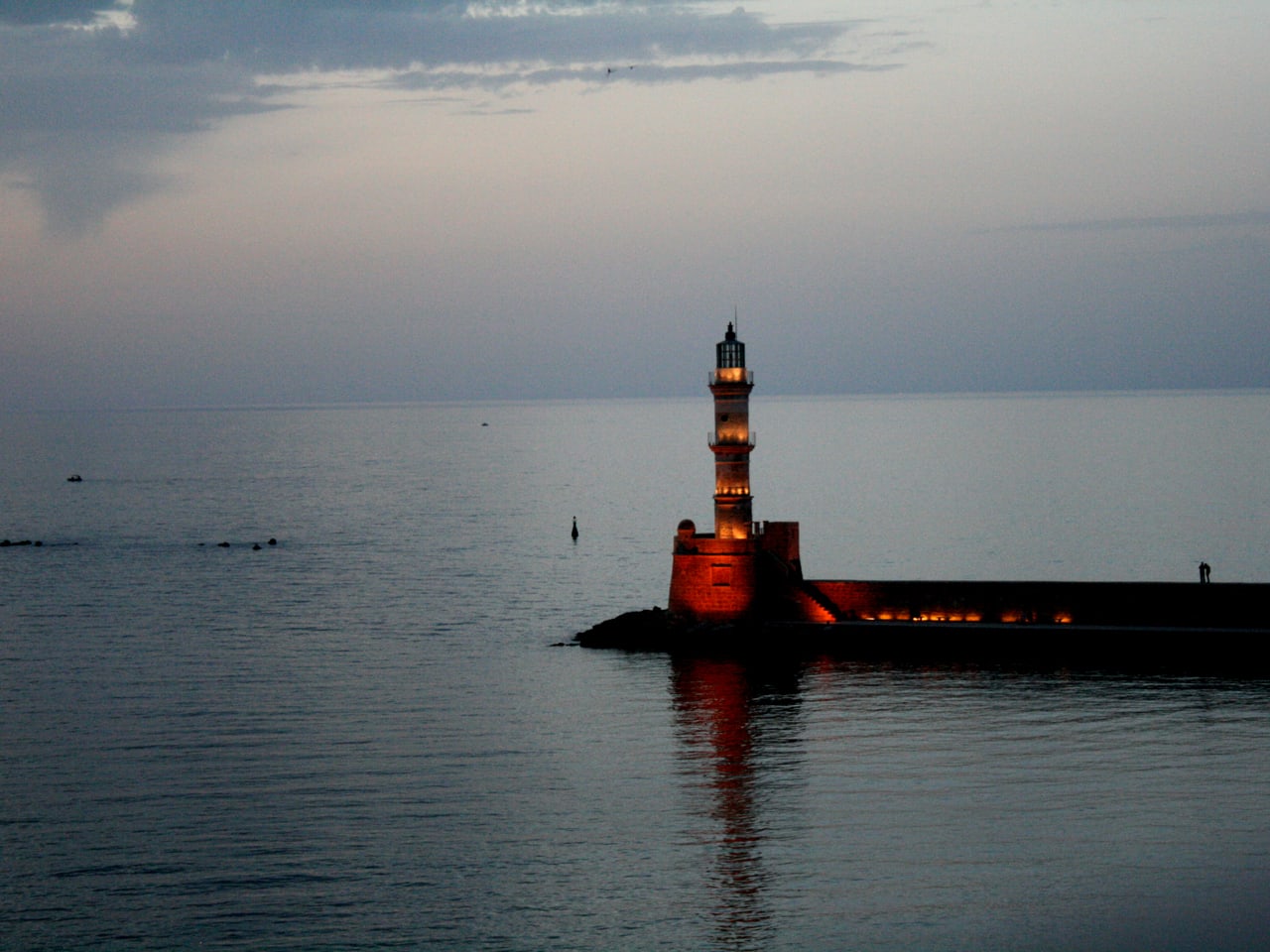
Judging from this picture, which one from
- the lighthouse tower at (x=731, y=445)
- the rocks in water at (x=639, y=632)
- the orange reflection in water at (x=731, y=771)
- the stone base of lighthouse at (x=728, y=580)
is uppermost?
the lighthouse tower at (x=731, y=445)

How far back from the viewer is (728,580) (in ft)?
192

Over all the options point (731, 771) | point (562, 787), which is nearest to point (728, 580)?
point (731, 771)

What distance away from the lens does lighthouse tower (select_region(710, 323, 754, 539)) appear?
192ft

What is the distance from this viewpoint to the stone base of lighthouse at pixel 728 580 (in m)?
58.3

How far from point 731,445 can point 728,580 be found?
498 cm

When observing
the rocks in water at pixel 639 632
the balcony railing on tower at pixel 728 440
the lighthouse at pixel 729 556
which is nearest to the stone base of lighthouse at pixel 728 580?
the lighthouse at pixel 729 556

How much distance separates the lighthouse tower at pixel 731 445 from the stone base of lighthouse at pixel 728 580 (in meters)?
0.68

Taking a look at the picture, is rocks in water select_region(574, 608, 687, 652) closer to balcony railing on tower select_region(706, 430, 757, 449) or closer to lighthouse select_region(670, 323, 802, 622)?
lighthouse select_region(670, 323, 802, 622)

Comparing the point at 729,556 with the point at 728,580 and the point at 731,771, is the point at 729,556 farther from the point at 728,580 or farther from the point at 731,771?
the point at 731,771

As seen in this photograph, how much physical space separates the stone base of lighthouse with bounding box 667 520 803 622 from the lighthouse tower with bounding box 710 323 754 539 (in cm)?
68

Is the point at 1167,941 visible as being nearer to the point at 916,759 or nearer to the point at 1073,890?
the point at 1073,890

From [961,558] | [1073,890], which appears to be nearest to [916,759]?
[1073,890]

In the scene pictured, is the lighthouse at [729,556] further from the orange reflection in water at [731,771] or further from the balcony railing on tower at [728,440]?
the orange reflection in water at [731,771]

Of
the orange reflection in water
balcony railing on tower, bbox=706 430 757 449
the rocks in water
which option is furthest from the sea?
balcony railing on tower, bbox=706 430 757 449
